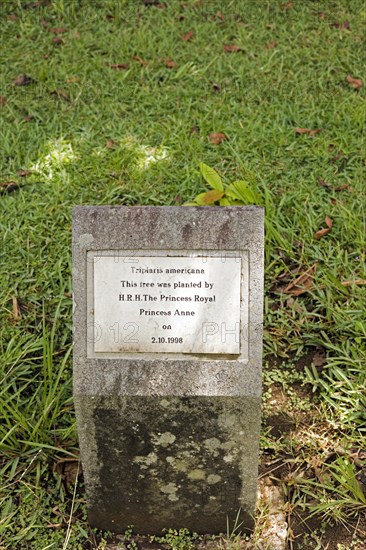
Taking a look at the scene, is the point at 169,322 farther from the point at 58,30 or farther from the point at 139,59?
the point at 58,30

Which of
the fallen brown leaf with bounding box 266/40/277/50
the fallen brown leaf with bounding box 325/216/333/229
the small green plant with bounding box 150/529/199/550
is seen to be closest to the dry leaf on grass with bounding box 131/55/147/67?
the fallen brown leaf with bounding box 266/40/277/50

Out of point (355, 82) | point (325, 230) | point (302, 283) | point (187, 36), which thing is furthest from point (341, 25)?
point (302, 283)

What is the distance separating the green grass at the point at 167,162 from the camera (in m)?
2.52

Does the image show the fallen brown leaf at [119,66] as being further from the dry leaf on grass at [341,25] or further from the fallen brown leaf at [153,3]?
the dry leaf on grass at [341,25]

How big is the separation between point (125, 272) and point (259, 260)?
0.42m

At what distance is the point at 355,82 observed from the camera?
436cm

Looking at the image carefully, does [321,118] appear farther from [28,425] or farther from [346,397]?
[28,425]

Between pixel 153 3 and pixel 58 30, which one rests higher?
pixel 153 3

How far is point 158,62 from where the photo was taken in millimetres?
4621

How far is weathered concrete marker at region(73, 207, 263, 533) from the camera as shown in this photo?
1889 mm

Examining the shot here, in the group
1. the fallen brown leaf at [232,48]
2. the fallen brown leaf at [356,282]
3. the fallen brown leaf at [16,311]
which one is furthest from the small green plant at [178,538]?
the fallen brown leaf at [232,48]

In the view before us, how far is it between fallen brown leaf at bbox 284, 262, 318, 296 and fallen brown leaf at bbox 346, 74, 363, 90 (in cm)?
183

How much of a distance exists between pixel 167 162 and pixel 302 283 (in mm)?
1206

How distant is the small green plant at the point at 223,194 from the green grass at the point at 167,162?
13cm
